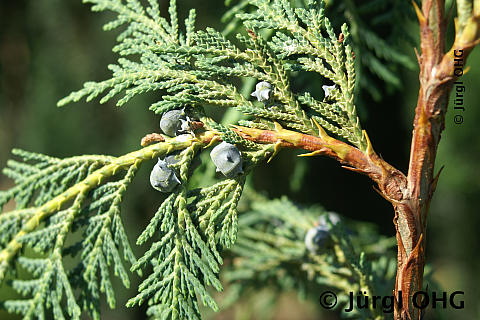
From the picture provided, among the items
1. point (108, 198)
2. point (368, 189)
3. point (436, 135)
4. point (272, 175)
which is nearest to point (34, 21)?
point (272, 175)

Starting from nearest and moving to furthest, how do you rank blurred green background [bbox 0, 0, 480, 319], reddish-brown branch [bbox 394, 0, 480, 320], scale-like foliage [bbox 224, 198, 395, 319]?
reddish-brown branch [bbox 394, 0, 480, 320] → scale-like foliage [bbox 224, 198, 395, 319] → blurred green background [bbox 0, 0, 480, 319]

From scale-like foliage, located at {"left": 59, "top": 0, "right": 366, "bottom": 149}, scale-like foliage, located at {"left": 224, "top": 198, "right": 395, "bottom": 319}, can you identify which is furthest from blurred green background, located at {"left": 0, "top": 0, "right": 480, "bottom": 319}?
scale-like foliage, located at {"left": 59, "top": 0, "right": 366, "bottom": 149}

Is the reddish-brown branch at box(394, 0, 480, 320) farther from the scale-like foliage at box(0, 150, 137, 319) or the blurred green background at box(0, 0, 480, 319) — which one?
the blurred green background at box(0, 0, 480, 319)

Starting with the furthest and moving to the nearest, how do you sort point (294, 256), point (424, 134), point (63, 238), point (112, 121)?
point (112, 121), point (294, 256), point (63, 238), point (424, 134)

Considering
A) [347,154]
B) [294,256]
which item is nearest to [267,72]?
[347,154]

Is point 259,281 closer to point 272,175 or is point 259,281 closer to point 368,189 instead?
point 368,189

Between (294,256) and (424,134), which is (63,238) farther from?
(294,256)

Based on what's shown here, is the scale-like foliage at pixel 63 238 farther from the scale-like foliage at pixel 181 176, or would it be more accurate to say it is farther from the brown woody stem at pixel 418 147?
the brown woody stem at pixel 418 147

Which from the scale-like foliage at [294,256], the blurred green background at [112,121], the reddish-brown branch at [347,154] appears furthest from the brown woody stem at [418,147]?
the blurred green background at [112,121]
